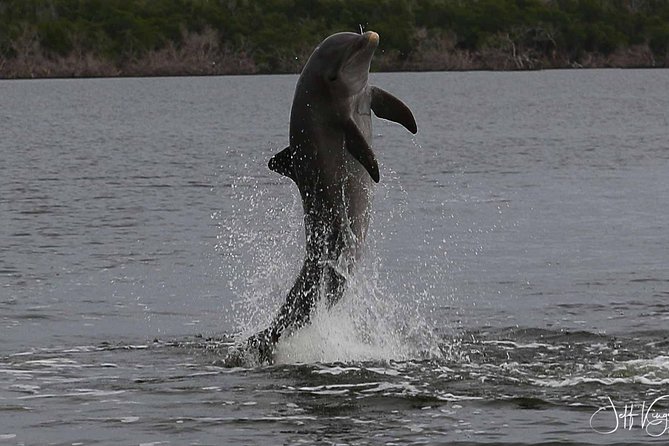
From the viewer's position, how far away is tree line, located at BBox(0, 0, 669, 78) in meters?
144

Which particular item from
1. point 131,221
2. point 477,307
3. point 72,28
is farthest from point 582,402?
point 72,28

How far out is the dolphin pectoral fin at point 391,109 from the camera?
1465 cm

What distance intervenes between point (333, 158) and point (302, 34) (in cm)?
13058

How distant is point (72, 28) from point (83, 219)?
113m

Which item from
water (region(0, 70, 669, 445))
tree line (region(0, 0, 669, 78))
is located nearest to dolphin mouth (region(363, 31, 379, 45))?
water (region(0, 70, 669, 445))

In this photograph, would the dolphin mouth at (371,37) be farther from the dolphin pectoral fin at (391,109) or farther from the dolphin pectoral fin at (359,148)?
the dolphin pectoral fin at (359,148)

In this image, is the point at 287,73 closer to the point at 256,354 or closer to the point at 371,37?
the point at 256,354

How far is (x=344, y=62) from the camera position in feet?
47.9

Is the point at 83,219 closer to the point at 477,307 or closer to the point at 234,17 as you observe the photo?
the point at 477,307

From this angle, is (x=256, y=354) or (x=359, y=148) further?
(x=256, y=354)
